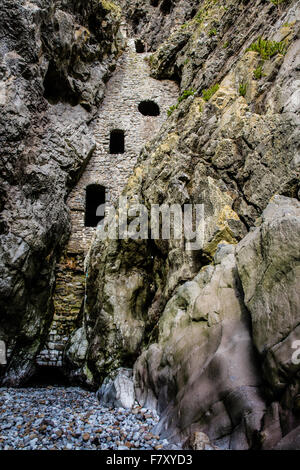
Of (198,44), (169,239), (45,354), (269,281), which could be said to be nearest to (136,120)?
(198,44)

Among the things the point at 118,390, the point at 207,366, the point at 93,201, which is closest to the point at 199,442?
the point at 207,366

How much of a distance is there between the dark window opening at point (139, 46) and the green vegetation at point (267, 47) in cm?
1242

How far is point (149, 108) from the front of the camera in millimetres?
18141

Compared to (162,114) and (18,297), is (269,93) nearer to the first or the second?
(162,114)

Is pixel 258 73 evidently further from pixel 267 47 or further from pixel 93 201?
pixel 93 201

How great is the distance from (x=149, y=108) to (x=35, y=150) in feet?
27.2

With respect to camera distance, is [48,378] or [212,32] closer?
[48,378]

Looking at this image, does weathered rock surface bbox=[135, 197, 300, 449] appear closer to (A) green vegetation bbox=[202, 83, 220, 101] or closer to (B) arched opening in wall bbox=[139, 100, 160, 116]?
(A) green vegetation bbox=[202, 83, 220, 101]

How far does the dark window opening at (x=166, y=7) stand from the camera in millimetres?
21047

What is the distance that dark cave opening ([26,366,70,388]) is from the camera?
11.4 meters

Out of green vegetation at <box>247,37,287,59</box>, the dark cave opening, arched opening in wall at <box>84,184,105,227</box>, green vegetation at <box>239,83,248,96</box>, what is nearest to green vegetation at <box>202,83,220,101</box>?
green vegetation at <box>239,83,248,96</box>

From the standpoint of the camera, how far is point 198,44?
15617mm

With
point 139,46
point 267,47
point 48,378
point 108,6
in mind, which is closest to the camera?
point 267,47

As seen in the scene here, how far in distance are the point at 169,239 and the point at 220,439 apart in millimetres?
5566
